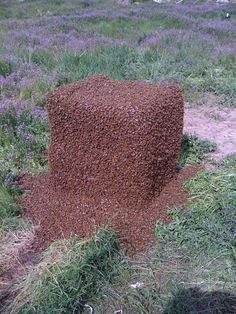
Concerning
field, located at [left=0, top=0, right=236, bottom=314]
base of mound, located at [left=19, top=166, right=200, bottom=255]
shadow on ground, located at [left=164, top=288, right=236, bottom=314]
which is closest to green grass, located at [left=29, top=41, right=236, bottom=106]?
field, located at [left=0, top=0, right=236, bottom=314]

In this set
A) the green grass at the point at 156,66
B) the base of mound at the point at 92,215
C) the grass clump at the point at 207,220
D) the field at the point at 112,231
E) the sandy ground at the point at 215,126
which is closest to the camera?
the field at the point at 112,231

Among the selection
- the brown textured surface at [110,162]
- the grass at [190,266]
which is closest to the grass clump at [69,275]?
the grass at [190,266]

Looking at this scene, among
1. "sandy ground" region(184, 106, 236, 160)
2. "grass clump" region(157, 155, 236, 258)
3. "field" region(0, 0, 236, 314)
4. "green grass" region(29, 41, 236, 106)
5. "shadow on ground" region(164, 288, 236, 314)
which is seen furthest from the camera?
"green grass" region(29, 41, 236, 106)

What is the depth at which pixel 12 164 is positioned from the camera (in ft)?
16.3

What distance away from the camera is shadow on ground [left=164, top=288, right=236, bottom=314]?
116 inches

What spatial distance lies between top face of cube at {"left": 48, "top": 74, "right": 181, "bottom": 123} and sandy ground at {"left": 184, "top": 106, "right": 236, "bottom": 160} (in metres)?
1.52

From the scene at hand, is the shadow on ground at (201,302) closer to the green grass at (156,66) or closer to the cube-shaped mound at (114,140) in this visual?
the cube-shaped mound at (114,140)

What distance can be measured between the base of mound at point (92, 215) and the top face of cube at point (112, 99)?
77cm

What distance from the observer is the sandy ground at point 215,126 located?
18.6 ft

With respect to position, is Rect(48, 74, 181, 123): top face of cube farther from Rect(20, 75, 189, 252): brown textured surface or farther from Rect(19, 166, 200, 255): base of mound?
Rect(19, 166, 200, 255): base of mound

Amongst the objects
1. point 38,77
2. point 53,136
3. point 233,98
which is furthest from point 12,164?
point 233,98

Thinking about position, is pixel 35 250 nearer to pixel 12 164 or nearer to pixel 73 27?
pixel 12 164

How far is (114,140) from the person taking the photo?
3.83 meters

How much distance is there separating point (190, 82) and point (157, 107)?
15.4 ft
